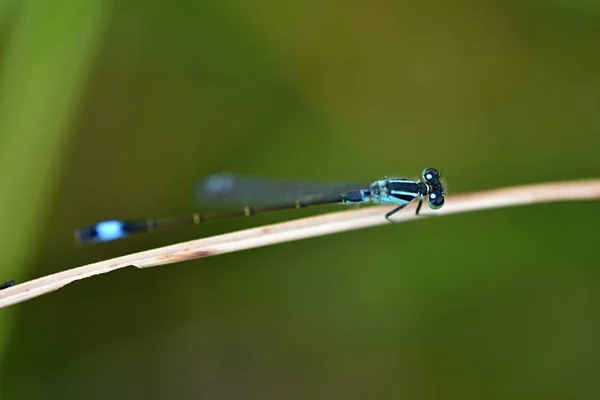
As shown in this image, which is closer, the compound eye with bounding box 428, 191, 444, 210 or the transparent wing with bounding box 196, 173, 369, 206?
the compound eye with bounding box 428, 191, 444, 210

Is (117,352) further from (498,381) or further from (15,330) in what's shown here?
(498,381)

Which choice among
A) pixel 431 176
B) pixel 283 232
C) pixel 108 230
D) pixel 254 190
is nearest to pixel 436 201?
pixel 431 176

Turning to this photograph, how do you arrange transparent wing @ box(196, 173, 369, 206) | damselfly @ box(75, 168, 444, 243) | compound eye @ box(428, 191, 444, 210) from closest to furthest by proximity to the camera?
compound eye @ box(428, 191, 444, 210), damselfly @ box(75, 168, 444, 243), transparent wing @ box(196, 173, 369, 206)

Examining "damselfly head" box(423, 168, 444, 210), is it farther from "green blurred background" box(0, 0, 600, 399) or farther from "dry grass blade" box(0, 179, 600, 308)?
"green blurred background" box(0, 0, 600, 399)

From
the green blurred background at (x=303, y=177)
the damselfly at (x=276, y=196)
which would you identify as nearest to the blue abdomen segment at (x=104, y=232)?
the damselfly at (x=276, y=196)

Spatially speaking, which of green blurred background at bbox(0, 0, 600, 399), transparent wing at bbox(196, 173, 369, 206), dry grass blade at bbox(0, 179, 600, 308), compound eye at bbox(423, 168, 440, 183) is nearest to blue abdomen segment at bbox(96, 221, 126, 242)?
green blurred background at bbox(0, 0, 600, 399)

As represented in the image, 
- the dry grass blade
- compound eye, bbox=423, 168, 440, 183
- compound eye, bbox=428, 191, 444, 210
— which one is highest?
compound eye, bbox=423, 168, 440, 183

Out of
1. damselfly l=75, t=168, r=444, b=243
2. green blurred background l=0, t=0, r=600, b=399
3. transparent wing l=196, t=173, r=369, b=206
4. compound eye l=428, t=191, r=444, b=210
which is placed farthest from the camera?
transparent wing l=196, t=173, r=369, b=206

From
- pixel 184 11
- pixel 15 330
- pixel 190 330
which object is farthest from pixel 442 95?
pixel 15 330
